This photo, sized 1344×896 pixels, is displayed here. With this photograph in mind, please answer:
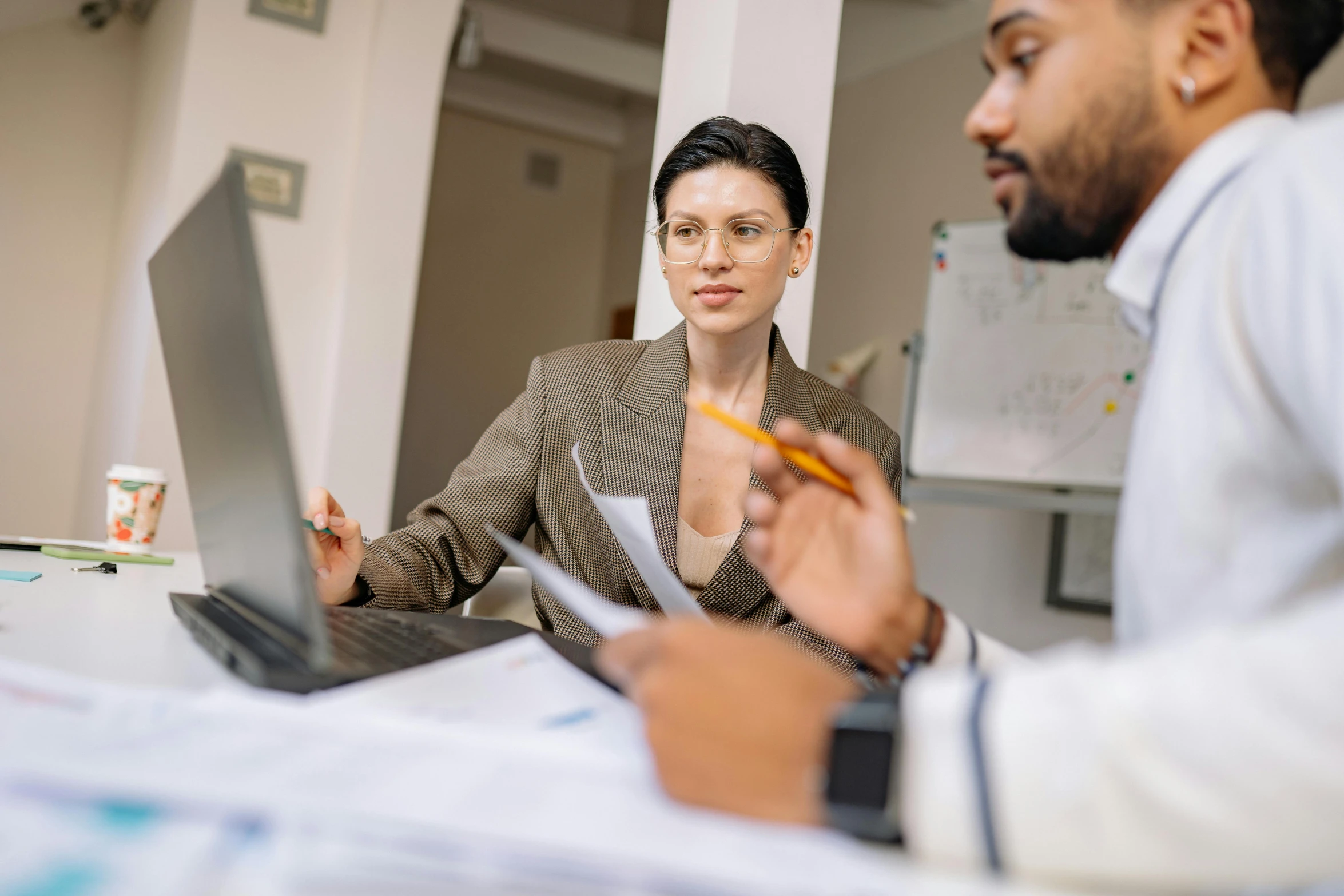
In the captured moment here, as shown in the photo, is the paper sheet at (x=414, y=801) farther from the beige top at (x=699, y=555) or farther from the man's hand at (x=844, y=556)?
the beige top at (x=699, y=555)

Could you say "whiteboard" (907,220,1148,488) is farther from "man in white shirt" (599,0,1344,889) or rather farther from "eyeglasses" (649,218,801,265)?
"man in white shirt" (599,0,1344,889)

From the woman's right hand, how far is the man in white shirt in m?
0.61

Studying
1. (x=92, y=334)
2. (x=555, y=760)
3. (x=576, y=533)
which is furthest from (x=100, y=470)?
(x=555, y=760)

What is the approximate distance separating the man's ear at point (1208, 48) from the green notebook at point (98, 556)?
1.40 m

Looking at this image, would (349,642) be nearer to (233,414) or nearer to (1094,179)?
(233,414)

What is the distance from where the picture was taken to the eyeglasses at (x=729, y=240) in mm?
1637

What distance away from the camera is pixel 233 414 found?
74cm

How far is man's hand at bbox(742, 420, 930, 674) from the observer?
0.77 m

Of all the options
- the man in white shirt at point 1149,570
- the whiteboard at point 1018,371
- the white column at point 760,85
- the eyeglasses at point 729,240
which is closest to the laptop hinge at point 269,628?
the man in white shirt at point 1149,570

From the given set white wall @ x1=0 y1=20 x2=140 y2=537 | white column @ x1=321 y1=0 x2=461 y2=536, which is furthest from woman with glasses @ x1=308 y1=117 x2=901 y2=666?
white wall @ x1=0 y1=20 x2=140 y2=537

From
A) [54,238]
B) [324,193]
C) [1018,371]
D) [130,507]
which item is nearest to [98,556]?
[130,507]

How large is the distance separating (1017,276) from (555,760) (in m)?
3.22

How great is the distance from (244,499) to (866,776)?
0.50 m

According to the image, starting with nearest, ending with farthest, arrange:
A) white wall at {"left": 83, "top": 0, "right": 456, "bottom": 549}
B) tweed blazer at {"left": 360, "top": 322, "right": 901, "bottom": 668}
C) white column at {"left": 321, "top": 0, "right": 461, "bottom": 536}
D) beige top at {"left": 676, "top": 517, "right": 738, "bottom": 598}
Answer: tweed blazer at {"left": 360, "top": 322, "right": 901, "bottom": 668} → beige top at {"left": 676, "top": 517, "right": 738, "bottom": 598} → white wall at {"left": 83, "top": 0, "right": 456, "bottom": 549} → white column at {"left": 321, "top": 0, "right": 461, "bottom": 536}
